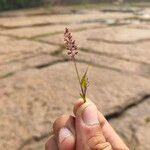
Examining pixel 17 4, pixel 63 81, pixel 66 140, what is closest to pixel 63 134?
pixel 66 140

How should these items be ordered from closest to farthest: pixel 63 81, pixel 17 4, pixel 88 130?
pixel 88 130 → pixel 63 81 → pixel 17 4

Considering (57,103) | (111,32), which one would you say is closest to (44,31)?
(111,32)

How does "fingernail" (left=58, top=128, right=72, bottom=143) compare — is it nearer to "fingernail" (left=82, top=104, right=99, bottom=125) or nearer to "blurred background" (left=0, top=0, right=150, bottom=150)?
"fingernail" (left=82, top=104, right=99, bottom=125)

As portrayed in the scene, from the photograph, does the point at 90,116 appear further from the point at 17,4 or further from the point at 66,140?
the point at 17,4

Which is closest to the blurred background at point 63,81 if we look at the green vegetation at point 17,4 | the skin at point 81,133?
the skin at point 81,133

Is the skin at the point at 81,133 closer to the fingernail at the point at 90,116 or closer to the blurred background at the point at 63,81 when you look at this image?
the fingernail at the point at 90,116

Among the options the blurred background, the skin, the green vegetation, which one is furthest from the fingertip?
the green vegetation

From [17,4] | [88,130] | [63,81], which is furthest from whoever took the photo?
[17,4]
